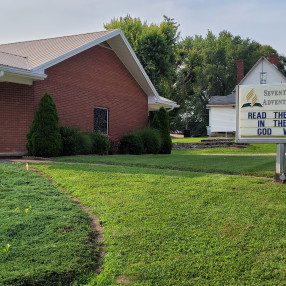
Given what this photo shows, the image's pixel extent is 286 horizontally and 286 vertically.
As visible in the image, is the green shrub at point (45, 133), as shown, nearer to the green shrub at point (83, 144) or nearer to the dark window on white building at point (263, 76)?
the green shrub at point (83, 144)

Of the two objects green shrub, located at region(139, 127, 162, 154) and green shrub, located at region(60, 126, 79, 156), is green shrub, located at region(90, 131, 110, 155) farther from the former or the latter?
green shrub, located at region(139, 127, 162, 154)

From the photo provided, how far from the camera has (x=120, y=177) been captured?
24.3ft

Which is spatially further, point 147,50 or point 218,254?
point 147,50

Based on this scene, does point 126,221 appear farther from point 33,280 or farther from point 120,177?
point 120,177

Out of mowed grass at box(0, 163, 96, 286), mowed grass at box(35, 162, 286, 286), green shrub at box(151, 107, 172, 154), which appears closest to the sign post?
mowed grass at box(35, 162, 286, 286)

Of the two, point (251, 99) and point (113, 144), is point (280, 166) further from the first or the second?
point (113, 144)

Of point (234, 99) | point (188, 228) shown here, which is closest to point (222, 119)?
point (234, 99)

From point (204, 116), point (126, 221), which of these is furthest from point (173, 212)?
point (204, 116)

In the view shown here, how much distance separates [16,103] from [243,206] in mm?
9673

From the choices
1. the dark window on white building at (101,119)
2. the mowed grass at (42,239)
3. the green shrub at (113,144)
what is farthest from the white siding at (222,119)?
the mowed grass at (42,239)

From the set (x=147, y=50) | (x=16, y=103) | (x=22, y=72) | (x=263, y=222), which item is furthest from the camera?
(x=147, y=50)

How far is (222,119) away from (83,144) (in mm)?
23862

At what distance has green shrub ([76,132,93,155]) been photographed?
42.0ft

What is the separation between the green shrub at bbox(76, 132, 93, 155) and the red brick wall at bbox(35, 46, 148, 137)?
140cm
